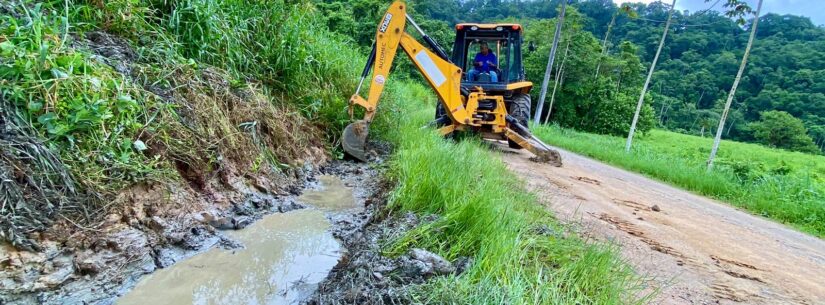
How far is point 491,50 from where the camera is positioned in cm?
844

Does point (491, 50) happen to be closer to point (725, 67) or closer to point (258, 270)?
point (258, 270)

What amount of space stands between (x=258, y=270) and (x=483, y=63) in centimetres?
654

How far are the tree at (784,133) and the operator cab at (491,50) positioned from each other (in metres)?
40.9

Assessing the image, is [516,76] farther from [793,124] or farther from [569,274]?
[793,124]

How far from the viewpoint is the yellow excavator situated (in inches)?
220

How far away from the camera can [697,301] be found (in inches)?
104

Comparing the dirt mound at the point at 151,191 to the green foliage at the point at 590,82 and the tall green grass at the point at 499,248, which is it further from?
the green foliage at the point at 590,82

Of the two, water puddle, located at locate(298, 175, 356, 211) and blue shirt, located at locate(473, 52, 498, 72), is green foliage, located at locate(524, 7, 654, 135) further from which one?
water puddle, located at locate(298, 175, 356, 211)

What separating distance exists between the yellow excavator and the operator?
0.06 ft

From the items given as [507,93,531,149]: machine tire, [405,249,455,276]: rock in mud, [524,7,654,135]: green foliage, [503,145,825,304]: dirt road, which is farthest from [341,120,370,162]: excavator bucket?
[524,7,654,135]: green foliage

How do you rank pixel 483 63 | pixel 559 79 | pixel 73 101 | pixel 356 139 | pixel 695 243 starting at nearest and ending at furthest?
pixel 73 101
pixel 695 243
pixel 356 139
pixel 483 63
pixel 559 79

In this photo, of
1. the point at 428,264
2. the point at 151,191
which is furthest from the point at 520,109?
the point at 151,191

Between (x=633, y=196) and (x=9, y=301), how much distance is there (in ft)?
20.1

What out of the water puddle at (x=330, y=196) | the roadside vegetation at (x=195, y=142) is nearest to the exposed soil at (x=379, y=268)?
the roadside vegetation at (x=195, y=142)
